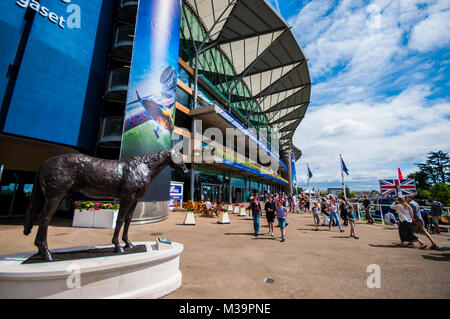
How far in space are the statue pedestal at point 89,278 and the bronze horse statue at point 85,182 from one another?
1.77 feet

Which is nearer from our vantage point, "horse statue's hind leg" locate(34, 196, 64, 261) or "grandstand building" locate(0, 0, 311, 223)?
"horse statue's hind leg" locate(34, 196, 64, 261)

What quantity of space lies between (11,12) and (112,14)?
648 cm

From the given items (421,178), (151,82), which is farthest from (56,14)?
(421,178)

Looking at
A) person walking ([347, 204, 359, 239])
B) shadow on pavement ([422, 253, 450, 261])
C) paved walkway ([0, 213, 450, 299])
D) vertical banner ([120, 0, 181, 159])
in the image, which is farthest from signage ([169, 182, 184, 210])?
shadow on pavement ([422, 253, 450, 261])

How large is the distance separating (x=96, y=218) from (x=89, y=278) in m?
8.84

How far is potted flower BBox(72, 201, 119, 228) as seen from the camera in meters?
9.93

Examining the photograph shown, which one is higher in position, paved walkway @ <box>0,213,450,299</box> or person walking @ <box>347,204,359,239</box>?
person walking @ <box>347,204,359,239</box>

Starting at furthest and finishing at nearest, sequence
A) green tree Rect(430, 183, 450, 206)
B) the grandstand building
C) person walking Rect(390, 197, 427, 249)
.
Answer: green tree Rect(430, 183, 450, 206) → the grandstand building → person walking Rect(390, 197, 427, 249)

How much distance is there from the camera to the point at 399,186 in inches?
A: 608

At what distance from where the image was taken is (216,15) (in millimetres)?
24125

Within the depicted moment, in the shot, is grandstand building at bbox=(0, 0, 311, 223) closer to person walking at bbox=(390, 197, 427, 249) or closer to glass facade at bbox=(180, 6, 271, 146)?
glass facade at bbox=(180, 6, 271, 146)

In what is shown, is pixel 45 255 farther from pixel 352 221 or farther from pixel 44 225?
pixel 352 221

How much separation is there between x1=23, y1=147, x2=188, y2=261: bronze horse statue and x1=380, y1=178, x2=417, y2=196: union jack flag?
698 inches
